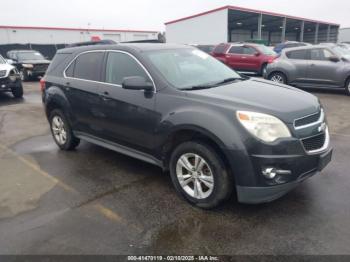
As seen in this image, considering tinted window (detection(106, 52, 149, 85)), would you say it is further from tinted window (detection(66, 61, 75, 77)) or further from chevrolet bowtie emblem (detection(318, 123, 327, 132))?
chevrolet bowtie emblem (detection(318, 123, 327, 132))

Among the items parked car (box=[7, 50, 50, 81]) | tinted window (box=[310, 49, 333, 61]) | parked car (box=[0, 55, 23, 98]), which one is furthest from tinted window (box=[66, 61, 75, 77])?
parked car (box=[7, 50, 50, 81])

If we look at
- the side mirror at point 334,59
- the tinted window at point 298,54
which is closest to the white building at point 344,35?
the tinted window at point 298,54

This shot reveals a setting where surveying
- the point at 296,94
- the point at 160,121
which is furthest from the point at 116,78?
the point at 296,94

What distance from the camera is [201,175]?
3506mm

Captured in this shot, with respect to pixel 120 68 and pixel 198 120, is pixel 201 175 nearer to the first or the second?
pixel 198 120

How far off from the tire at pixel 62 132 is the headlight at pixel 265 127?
3.32 meters

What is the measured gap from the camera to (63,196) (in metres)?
3.99

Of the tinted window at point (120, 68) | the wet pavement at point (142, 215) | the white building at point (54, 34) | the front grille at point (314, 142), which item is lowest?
the wet pavement at point (142, 215)

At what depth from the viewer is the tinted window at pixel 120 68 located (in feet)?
13.6

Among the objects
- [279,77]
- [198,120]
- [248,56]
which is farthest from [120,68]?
[248,56]

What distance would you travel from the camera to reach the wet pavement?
2.94m

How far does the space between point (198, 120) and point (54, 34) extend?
3646 centimetres

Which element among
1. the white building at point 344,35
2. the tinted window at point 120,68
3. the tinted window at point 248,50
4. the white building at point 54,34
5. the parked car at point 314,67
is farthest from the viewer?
the white building at point 344,35

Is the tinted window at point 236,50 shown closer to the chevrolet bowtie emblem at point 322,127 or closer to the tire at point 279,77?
the tire at point 279,77
